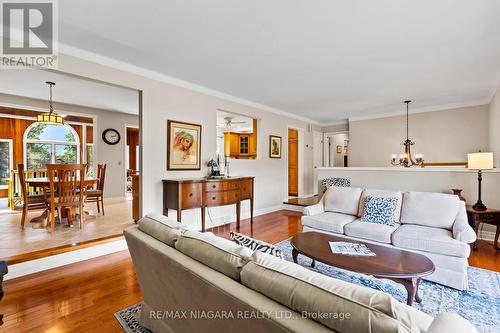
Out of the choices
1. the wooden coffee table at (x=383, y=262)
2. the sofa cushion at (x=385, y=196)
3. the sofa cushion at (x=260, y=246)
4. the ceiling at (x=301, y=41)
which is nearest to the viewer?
the sofa cushion at (x=260, y=246)

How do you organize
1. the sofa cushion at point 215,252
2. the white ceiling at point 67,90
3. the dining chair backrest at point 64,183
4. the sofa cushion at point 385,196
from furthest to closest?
the white ceiling at point 67,90, the dining chair backrest at point 64,183, the sofa cushion at point 385,196, the sofa cushion at point 215,252

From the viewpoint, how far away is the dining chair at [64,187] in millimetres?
3586

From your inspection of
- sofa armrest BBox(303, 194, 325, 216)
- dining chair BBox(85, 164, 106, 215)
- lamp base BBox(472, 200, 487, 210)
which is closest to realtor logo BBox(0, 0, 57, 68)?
dining chair BBox(85, 164, 106, 215)

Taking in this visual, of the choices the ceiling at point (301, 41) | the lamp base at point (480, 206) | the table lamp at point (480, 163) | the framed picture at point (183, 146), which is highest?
the ceiling at point (301, 41)

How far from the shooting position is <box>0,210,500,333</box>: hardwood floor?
180 cm

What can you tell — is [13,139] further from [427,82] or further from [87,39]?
[427,82]

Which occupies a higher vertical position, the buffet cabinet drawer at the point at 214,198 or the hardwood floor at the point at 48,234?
the buffet cabinet drawer at the point at 214,198

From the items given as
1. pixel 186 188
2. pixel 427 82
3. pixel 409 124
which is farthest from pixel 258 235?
pixel 409 124

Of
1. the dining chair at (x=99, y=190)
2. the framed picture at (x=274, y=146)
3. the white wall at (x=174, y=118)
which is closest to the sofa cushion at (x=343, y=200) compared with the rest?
the white wall at (x=174, y=118)

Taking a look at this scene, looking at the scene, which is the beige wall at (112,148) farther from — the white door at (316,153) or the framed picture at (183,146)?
the white door at (316,153)

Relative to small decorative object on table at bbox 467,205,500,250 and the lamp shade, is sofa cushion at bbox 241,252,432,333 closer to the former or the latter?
small decorative object on table at bbox 467,205,500,250

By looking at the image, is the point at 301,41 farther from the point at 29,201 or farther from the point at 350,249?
the point at 29,201

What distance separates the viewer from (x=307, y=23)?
227 cm

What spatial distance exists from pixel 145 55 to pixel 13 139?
5.76m
